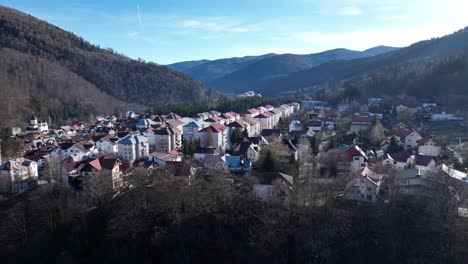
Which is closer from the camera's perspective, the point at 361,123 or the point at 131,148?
the point at 131,148

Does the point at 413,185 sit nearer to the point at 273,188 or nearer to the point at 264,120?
the point at 273,188

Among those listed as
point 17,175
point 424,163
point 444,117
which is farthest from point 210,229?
point 444,117

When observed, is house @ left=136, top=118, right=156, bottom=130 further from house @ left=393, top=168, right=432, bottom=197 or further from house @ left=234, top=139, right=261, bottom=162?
house @ left=393, top=168, right=432, bottom=197

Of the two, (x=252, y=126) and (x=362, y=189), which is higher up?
(x=252, y=126)

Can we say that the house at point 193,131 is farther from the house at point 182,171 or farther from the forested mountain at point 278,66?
the forested mountain at point 278,66

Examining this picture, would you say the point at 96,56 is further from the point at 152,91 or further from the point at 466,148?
the point at 466,148

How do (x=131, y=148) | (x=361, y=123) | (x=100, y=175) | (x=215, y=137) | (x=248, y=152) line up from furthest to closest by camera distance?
(x=361, y=123)
(x=215, y=137)
(x=131, y=148)
(x=248, y=152)
(x=100, y=175)

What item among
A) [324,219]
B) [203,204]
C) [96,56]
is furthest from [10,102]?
[324,219]

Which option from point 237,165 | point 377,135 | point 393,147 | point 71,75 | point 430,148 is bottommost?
point 237,165

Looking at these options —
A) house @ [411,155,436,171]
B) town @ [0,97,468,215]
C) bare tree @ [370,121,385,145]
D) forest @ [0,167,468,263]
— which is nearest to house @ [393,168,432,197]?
town @ [0,97,468,215]

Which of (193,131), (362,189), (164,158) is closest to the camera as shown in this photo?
(362,189)
